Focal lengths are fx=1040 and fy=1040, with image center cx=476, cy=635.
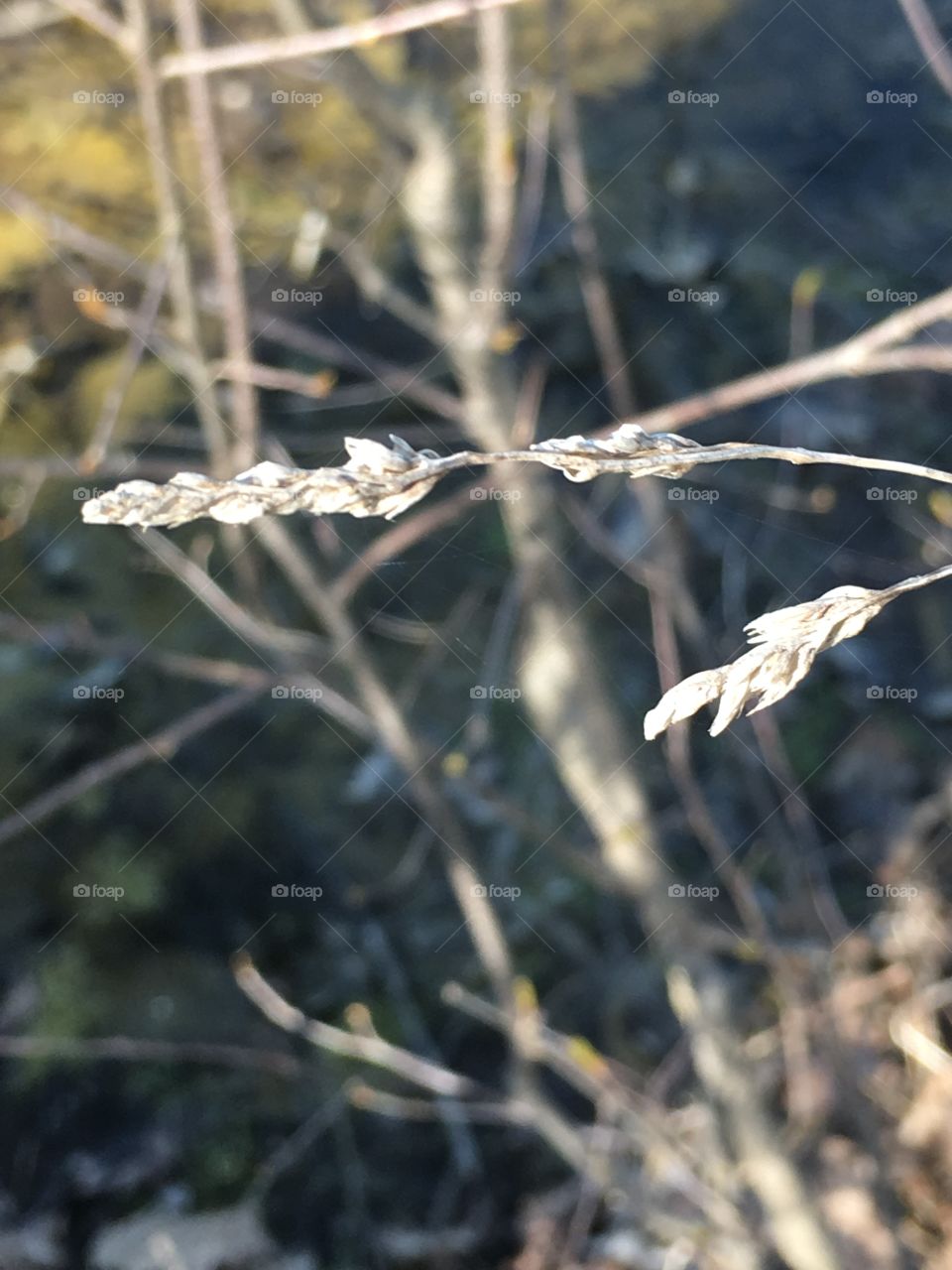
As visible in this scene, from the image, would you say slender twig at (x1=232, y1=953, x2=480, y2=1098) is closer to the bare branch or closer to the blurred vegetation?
the blurred vegetation

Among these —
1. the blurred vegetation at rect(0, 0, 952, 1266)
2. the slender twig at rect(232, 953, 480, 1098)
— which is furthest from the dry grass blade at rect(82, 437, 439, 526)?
the blurred vegetation at rect(0, 0, 952, 1266)

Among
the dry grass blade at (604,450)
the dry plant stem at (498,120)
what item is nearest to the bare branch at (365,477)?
the dry grass blade at (604,450)

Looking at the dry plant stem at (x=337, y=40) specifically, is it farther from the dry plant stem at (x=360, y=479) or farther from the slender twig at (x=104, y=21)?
the dry plant stem at (x=360, y=479)

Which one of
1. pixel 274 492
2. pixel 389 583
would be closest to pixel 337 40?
pixel 274 492

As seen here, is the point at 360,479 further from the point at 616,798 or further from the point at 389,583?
the point at 389,583

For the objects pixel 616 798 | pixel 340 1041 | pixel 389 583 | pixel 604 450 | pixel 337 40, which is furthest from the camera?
pixel 389 583

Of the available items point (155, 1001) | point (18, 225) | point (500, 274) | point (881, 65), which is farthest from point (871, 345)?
point (881, 65)
